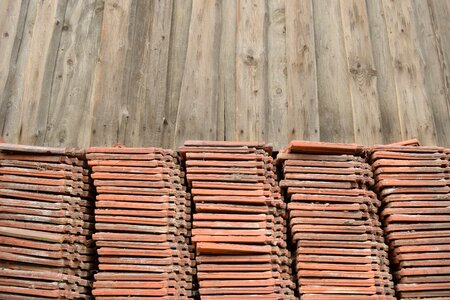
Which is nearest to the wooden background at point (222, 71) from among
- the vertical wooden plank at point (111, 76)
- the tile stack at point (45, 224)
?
the vertical wooden plank at point (111, 76)

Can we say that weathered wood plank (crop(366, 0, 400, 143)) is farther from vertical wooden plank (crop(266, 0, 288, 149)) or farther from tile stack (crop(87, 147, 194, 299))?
tile stack (crop(87, 147, 194, 299))

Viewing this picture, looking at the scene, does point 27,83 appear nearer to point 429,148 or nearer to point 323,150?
point 323,150

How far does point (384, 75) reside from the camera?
6.95 meters

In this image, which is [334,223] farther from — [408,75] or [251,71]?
[408,75]

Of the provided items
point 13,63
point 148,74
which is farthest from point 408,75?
point 13,63

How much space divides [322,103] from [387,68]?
0.91 metres

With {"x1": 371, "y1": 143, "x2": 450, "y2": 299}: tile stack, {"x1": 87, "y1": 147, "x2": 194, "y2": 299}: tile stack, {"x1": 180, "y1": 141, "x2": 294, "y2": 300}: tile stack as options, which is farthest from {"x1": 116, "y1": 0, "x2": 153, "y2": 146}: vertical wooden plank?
{"x1": 371, "y1": 143, "x2": 450, "y2": 299}: tile stack

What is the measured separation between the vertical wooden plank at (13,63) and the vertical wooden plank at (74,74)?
13.6 inches

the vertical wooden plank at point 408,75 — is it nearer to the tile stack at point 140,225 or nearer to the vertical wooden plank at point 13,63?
the tile stack at point 140,225

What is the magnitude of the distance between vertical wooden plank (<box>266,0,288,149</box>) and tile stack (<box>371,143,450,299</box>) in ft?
3.42

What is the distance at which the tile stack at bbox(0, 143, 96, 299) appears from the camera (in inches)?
205

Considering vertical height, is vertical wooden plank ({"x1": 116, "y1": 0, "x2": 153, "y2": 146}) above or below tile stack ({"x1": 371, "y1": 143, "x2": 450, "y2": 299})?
above

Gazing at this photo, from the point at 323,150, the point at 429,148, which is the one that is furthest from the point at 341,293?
the point at 429,148

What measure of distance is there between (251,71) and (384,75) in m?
1.46
